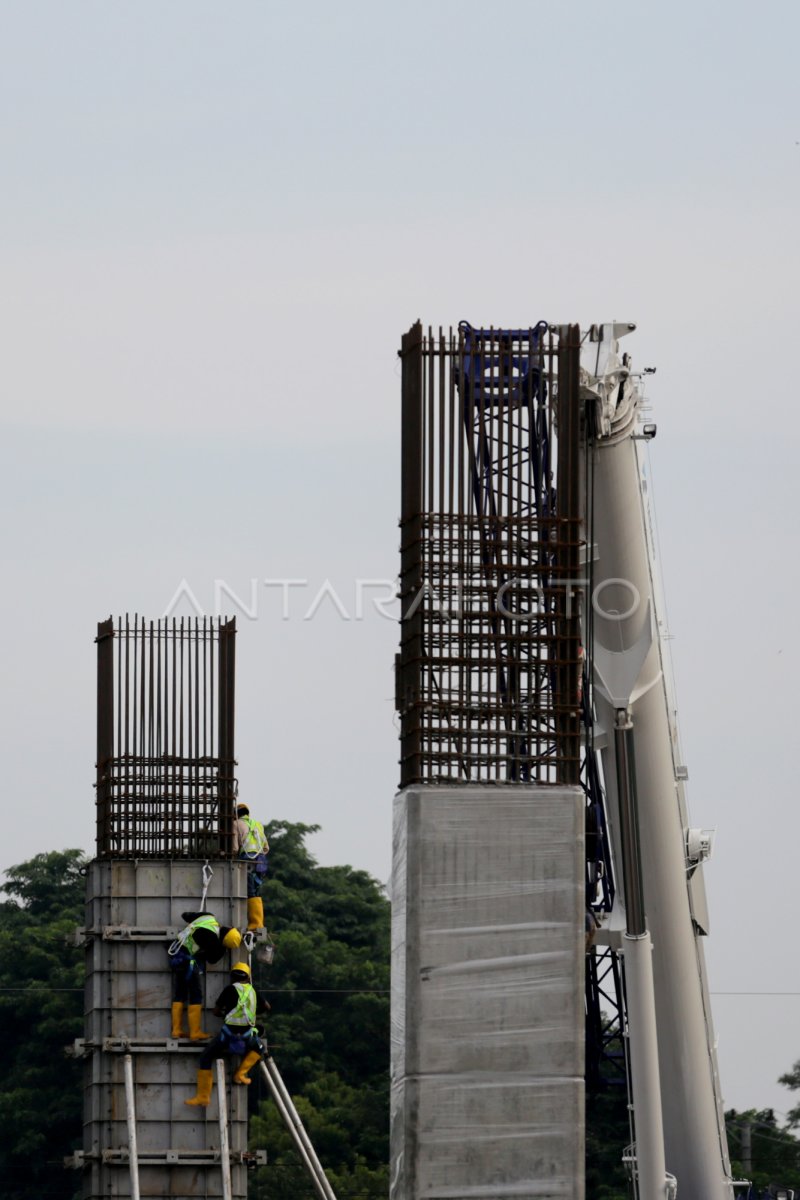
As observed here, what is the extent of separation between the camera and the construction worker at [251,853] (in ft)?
80.3

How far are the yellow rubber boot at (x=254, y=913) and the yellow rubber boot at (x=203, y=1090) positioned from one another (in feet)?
5.41

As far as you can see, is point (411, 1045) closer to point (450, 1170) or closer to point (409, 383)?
point (450, 1170)

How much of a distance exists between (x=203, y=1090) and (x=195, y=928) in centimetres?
158

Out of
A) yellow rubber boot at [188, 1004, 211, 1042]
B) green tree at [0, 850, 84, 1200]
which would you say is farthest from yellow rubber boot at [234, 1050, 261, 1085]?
green tree at [0, 850, 84, 1200]

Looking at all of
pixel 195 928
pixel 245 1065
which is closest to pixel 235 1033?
pixel 245 1065

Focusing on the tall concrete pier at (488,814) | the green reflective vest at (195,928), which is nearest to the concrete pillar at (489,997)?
the tall concrete pier at (488,814)

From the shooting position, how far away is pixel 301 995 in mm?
52656

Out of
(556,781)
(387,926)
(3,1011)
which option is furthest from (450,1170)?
(387,926)

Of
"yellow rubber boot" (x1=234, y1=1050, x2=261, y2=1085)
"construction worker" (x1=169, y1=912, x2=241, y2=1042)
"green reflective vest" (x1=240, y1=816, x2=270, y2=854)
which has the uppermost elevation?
"green reflective vest" (x1=240, y1=816, x2=270, y2=854)

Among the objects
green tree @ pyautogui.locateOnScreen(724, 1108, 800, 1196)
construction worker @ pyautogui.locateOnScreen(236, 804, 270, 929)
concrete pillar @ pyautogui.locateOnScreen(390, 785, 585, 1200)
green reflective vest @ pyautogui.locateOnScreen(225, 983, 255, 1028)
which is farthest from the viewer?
green tree @ pyautogui.locateOnScreen(724, 1108, 800, 1196)

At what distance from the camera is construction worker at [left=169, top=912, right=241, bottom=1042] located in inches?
930

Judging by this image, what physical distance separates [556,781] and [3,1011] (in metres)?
37.1

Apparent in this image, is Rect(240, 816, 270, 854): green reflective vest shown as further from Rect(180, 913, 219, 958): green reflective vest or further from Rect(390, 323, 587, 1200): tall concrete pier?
Rect(390, 323, 587, 1200): tall concrete pier

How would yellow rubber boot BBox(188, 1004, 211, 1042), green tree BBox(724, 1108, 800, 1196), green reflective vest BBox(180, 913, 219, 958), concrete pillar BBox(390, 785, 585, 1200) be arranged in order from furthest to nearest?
1. green tree BBox(724, 1108, 800, 1196)
2. yellow rubber boot BBox(188, 1004, 211, 1042)
3. green reflective vest BBox(180, 913, 219, 958)
4. concrete pillar BBox(390, 785, 585, 1200)
